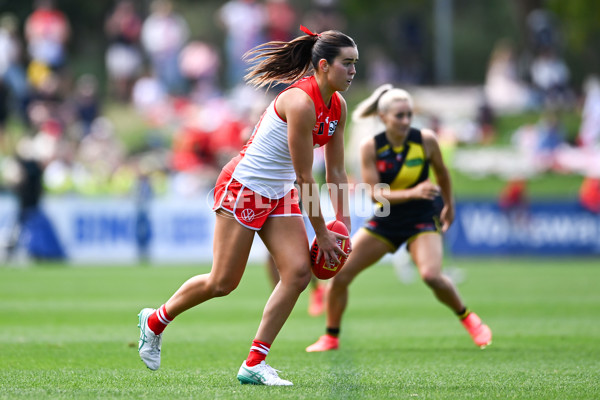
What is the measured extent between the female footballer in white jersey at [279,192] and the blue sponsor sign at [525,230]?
14.7 m

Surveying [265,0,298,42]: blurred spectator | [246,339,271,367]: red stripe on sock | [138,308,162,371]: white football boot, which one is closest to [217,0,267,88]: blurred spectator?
[265,0,298,42]: blurred spectator

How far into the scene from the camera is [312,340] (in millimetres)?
9156

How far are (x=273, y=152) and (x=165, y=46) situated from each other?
21.0m

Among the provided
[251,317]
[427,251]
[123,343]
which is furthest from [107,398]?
[251,317]

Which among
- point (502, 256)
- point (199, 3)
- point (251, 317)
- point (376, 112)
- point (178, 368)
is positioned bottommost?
point (502, 256)

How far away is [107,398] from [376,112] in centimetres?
411

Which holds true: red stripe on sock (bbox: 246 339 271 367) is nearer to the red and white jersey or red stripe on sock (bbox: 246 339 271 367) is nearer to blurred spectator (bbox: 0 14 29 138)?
the red and white jersey

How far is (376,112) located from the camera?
28.8ft

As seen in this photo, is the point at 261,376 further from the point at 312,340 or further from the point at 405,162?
the point at 405,162

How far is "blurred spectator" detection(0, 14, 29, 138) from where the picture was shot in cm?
2483

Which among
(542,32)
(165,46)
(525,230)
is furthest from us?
(542,32)

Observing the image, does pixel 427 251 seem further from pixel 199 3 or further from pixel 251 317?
pixel 199 3

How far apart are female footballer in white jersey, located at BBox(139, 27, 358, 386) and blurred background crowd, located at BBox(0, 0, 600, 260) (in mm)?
13228

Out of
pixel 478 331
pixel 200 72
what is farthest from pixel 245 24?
pixel 478 331
